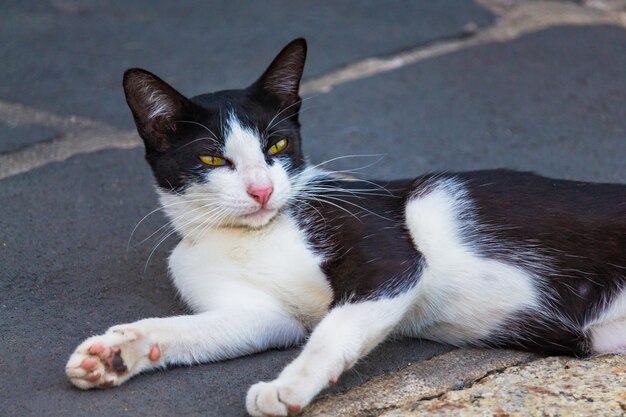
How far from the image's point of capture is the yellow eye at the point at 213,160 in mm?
2592

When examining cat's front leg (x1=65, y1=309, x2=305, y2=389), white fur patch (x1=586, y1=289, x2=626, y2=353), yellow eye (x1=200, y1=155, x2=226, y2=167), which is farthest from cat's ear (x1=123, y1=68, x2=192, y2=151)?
white fur patch (x1=586, y1=289, x2=626, y2=353)

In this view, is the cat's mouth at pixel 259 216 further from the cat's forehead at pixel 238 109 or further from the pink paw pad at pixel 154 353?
the pink paw pad at pixel 154 353

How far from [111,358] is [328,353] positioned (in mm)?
490

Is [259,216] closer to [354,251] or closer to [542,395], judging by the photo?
[354,251]

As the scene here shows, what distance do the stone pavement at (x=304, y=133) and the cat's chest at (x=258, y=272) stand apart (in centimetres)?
12

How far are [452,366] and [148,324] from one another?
29.3 inches

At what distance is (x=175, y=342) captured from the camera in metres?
2.30

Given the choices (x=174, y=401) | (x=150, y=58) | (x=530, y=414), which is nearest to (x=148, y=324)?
(x=174, y=401)

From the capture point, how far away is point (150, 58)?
4336 millimetres

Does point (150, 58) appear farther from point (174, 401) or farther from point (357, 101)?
point (174, 401)

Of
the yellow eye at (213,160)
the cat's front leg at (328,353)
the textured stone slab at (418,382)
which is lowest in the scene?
the textured stone slab at (418,382)

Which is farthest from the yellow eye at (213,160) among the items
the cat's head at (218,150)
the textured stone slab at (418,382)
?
the textured stone slab at (418,382)

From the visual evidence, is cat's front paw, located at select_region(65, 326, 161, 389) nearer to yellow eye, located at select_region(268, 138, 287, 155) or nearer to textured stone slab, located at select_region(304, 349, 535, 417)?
textured stone slab, located at select_region(304, 349, 535, 417)

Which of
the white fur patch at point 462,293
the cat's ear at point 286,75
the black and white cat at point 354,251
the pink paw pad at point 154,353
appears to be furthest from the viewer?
the cat's ear at point 286,75
